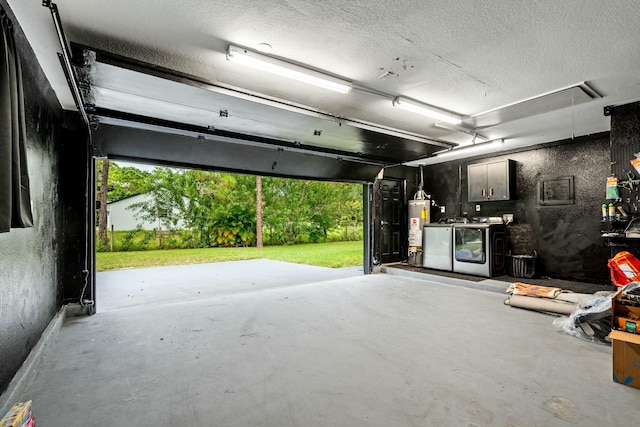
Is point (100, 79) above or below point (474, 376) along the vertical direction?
above

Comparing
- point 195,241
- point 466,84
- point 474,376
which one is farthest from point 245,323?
point 195,241

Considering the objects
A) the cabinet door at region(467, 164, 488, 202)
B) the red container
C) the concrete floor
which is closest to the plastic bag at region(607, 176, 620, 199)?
the red container

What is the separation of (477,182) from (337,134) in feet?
12.2

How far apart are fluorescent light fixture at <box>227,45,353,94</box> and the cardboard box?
10.3 ft

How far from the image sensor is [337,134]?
4.85 m

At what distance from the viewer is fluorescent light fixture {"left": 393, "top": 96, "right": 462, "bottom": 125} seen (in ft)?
12.0

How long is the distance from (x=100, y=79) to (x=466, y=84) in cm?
378

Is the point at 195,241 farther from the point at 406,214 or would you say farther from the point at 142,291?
the point at 406,214

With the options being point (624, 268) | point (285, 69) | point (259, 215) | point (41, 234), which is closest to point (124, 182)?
point (259, 215)

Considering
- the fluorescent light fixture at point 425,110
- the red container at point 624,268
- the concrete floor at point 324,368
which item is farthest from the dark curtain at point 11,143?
the red container at point 624,268

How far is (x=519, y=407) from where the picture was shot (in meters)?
1.92

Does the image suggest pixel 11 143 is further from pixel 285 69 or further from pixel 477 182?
pixel 477 182

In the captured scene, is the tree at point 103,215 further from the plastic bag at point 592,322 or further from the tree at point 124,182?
the plastic bag at point 592,322

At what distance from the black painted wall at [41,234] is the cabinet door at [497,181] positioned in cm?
713
